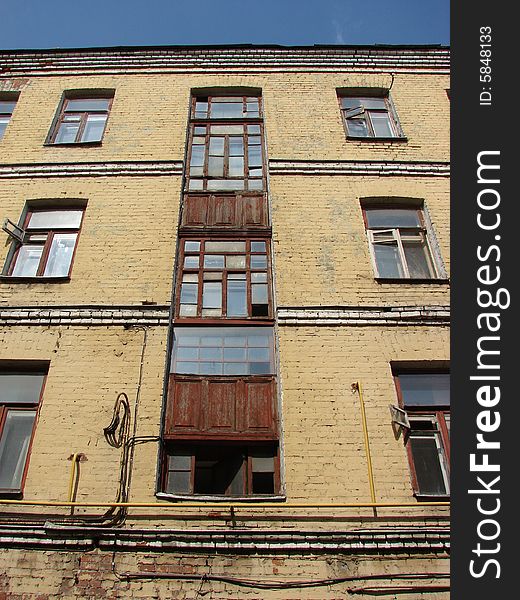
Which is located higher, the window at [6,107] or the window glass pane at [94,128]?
the window at [6,107]

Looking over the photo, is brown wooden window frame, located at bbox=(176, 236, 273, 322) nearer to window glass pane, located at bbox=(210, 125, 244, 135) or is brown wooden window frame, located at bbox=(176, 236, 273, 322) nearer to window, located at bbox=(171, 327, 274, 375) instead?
window, located at bbox=(171, 327, 274, 375)

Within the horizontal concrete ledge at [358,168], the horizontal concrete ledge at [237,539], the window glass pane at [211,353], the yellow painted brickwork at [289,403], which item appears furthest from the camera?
the horizontal concrete ledge at [358,168]

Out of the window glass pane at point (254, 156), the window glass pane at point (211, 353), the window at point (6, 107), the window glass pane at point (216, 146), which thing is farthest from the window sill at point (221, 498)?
the window at point (6, 107)

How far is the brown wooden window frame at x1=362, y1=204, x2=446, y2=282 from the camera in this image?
340 inches

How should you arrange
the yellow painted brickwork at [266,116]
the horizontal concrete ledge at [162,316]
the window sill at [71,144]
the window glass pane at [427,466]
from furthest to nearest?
the window sill at [71,144]
the yellow painted brickwork at [266,116]
the horizontal concrete ledge at [162,316]
the window glass pane at [427,466]

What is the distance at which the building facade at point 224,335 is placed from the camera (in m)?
5.93

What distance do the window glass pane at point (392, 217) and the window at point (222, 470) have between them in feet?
15.4

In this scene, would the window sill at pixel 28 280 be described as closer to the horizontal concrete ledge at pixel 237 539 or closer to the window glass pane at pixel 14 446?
the window glass pane at pixel 14 446

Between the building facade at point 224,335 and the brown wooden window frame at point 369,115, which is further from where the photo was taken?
the brown wooden window frame at point 369,115

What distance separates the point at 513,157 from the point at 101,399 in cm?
617

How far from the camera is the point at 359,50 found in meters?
12.8

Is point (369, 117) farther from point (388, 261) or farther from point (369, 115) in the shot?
point (388, 261)

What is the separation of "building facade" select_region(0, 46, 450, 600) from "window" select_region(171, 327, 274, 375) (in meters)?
0.03

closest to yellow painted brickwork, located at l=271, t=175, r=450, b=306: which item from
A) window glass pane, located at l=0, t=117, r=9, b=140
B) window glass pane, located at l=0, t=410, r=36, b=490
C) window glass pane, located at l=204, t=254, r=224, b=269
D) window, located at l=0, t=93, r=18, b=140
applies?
window glass pane, located at l=204, t=254, r=224, b=269
